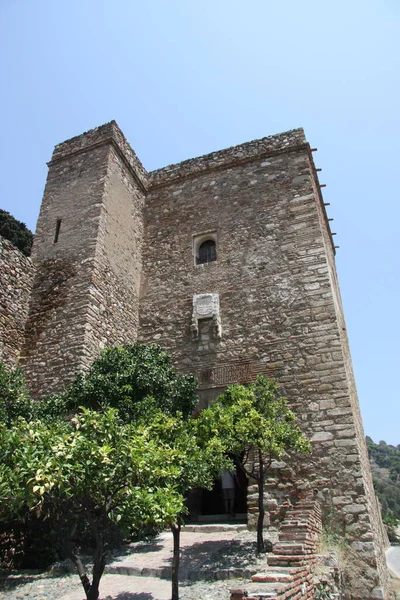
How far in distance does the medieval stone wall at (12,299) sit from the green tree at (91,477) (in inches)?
195

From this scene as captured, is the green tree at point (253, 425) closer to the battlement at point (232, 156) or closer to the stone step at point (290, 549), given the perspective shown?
the stone step at point (290, 549)

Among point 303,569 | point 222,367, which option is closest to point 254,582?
point 303,569

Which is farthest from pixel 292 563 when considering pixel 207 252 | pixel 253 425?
pixel 207 252

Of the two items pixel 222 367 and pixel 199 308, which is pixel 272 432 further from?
pixel 199 308

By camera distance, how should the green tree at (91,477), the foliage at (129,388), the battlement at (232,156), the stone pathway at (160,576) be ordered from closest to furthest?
1. the green tree at (91,477)
2. the stone pathway at (160,576)
3. the foliage at (129,388)
4. the battlement at (232,156)

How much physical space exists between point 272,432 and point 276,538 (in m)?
1.83

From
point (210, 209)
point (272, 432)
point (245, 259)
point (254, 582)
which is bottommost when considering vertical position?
point (254, 582)

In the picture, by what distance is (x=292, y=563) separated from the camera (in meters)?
4.68

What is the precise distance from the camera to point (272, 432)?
612cm

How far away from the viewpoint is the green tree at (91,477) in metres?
3.42

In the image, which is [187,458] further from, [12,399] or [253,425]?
[12,399]

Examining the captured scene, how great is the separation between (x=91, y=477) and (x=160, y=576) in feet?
9.47

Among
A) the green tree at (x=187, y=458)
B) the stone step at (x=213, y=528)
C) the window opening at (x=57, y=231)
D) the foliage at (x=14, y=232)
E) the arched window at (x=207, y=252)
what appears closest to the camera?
the green tree at (x=187, y=458)

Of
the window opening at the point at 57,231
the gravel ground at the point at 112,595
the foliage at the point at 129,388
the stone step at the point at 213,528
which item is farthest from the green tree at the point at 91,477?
the window opening at the point at 57,231
